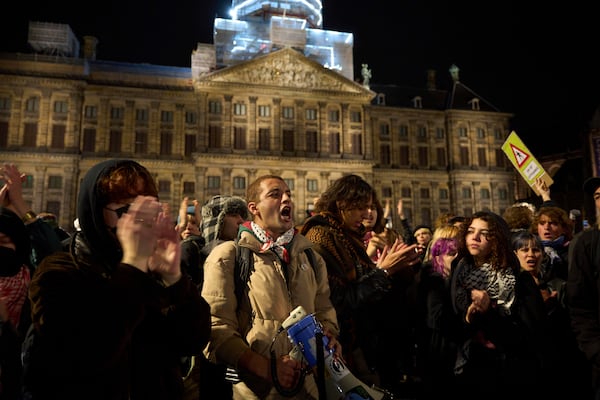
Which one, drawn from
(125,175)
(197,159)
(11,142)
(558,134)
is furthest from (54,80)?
(558,134)

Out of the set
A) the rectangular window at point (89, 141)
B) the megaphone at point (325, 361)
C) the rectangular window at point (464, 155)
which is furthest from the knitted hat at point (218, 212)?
the rectangular window at point (464, 155)

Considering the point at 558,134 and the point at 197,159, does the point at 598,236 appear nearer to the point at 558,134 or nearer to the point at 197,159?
the point at 197,159

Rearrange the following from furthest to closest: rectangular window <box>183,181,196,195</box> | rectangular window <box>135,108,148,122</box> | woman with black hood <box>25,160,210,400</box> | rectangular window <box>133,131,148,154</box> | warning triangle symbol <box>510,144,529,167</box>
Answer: rectangular window <box>183,181,196,195</box> → rectangular window <box>135,108,148,122</box> → rectangular window <box>133,131,148,154</box> → warning triangle symbol <box>510,144,529,167</box> → woman with black hood <box>25,160,210,400</box>

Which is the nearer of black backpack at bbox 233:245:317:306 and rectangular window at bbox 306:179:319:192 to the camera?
black backpack at bbox 233:245:317:306

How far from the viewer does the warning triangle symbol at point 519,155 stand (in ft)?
23.2

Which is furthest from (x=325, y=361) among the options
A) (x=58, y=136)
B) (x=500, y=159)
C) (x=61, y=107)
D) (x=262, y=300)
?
(x=500, y=159)

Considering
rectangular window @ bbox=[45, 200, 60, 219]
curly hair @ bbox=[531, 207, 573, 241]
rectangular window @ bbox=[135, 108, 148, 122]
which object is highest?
rectangular window @ bbox=[135, 108, 148, 122]

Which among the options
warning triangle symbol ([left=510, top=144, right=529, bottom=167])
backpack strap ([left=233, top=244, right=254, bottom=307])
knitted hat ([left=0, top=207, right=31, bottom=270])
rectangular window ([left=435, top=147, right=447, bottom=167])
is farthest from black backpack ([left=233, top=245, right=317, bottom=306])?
rectangular window ([left=435, top=147, right=447, bottom=167])

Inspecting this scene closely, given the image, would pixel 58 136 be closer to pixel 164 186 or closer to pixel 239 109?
pixel 164 186

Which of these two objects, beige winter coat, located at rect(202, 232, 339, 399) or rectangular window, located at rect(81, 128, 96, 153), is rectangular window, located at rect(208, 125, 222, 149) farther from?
beige winter coat, located at rect(202, 232, 339, 399)

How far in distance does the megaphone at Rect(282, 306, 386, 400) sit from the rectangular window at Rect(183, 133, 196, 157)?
105ft

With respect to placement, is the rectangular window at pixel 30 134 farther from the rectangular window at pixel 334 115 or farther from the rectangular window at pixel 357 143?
the rectangular window at pixel 357 143

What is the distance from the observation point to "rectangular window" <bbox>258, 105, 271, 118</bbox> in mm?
32875

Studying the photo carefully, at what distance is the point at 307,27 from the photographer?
132ft
